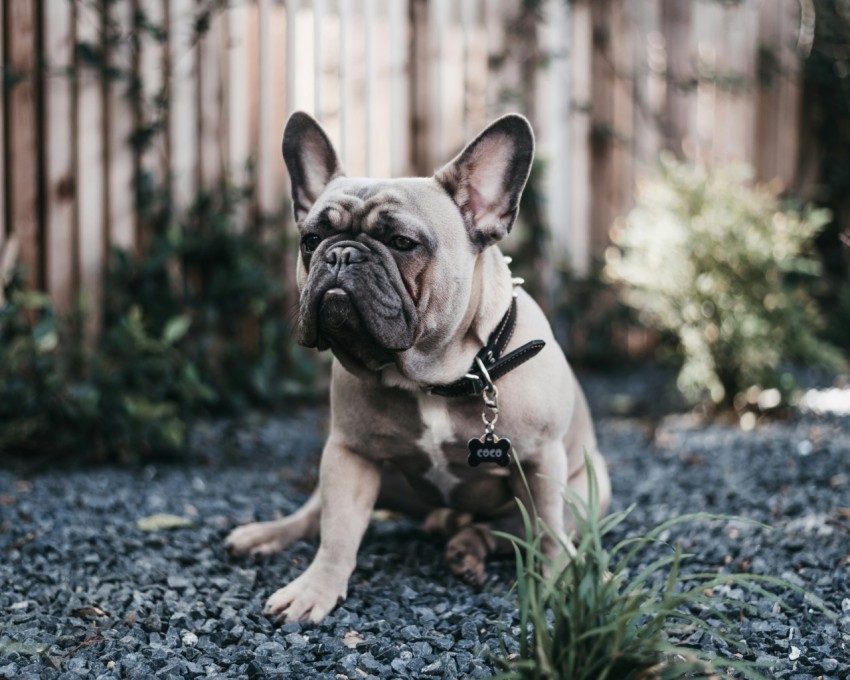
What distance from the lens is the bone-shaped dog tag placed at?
8.13 feet

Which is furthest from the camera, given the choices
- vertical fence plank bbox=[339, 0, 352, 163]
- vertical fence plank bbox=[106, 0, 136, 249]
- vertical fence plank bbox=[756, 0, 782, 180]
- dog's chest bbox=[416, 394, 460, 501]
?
vertical fence plank bbox=[756, 0, 782, 180]

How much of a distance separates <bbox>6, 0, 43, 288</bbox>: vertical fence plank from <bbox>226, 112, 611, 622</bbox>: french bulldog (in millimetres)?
2008

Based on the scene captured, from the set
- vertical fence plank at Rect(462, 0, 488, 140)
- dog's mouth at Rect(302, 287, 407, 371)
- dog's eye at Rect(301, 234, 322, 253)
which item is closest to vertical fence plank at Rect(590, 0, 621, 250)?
vertical fence plank at Rect(462, 0, 488, 140)

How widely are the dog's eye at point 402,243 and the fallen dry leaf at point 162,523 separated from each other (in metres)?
1.33

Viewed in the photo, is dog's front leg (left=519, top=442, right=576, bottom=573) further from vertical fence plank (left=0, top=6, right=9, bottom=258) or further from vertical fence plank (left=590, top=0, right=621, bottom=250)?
vertical fence plank (left=590, top=0, right=621, bottom=250)

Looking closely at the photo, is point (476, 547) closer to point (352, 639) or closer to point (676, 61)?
point (352, 639)

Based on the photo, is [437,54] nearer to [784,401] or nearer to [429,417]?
[784,401]

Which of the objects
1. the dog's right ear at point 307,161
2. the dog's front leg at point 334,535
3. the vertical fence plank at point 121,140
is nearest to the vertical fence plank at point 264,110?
the vertical fence plank at point 121,140

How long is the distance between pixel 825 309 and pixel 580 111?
245cm

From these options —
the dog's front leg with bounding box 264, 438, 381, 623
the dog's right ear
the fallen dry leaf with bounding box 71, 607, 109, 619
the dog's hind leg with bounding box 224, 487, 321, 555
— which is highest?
the dog's right ear

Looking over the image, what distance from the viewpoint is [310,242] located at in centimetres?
257

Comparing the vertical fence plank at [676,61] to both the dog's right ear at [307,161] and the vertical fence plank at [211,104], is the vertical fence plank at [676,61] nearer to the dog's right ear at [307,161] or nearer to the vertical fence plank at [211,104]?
the vertical fence plank at [211,104]

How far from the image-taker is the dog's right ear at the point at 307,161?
2.75 metres

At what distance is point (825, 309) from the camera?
23.0ft
